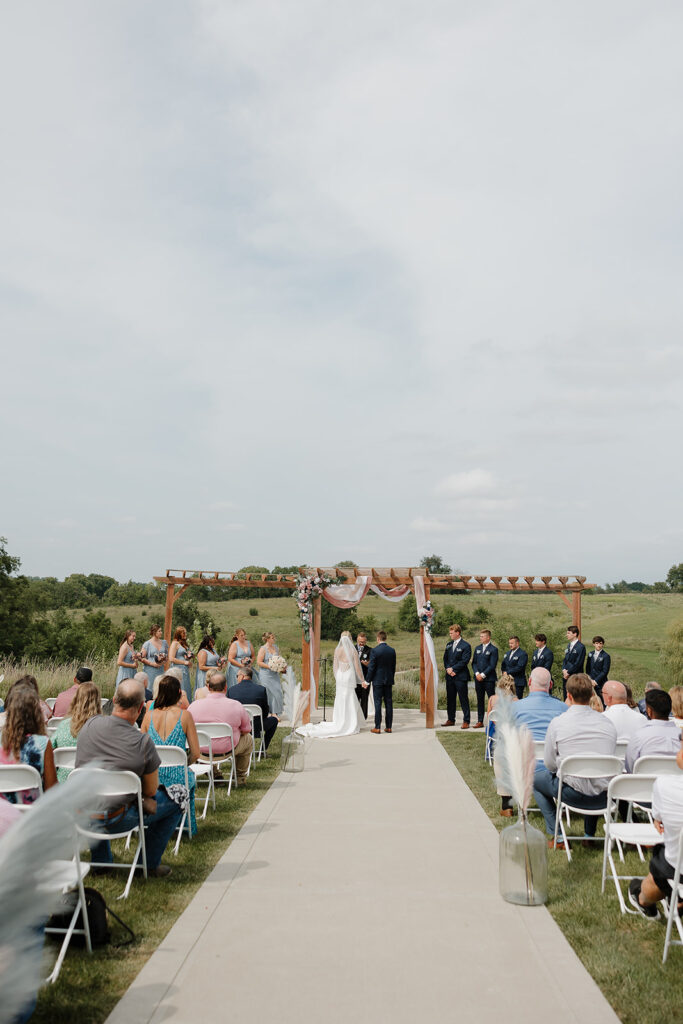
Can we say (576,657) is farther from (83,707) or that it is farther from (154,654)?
(83,707)

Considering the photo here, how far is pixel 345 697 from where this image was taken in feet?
50.7

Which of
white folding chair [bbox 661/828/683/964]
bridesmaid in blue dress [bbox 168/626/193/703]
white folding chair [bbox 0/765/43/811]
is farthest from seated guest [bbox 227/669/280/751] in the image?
white folding chair [bbox 661/828/683/964]

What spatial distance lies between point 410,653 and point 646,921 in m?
27.8

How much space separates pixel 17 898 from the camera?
1.01m

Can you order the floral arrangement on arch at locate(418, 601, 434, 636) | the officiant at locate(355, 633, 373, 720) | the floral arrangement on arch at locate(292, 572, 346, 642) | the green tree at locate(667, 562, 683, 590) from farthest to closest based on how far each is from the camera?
the green tree at locate(667, 562, 683, 590)
the floral arrangement on arch at locate(292, 572, 346, 642)
the officiant at locate(355, 633, 373, 720)
the floral arrangement on arch at locate(418, 601, 434, 636)

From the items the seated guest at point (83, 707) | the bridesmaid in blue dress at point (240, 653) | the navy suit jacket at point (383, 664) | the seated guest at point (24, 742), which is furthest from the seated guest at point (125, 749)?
the navy suit jacket at point (383, 664)

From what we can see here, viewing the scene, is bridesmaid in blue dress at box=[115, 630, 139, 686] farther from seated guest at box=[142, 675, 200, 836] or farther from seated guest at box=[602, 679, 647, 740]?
seated guest at box=[602, 679, 647, 740]

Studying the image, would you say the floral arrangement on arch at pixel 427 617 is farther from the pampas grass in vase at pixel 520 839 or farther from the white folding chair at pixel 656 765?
the pampas grass in vase at pixel 520 839

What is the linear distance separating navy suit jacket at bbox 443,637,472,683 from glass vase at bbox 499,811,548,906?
9428 mm

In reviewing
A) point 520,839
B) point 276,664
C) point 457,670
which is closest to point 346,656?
point 276,664

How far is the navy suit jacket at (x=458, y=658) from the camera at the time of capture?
49.7 feet

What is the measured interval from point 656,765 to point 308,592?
38.0 feet

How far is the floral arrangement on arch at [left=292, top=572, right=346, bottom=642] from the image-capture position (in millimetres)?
17344

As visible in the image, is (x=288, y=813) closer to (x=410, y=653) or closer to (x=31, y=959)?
(x=31, y=959)
